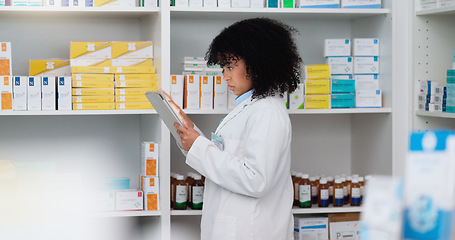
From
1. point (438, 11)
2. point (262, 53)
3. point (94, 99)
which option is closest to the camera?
point (262, 53)

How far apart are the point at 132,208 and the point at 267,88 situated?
3.32ft

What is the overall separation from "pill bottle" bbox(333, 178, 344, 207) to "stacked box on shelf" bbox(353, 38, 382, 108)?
41cm

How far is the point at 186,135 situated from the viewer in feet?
7.30

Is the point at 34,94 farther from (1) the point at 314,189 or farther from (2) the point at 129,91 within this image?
(1) the point at 314,189

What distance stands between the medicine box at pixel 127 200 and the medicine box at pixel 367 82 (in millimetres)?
1253

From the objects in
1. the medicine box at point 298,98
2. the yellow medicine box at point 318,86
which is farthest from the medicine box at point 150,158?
the yellow medicine box at point 318,86

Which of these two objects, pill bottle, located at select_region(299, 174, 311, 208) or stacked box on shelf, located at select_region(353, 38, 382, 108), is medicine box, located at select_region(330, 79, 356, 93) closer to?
stacked box on shelf, located at select_region(353, 38, 382, 108)

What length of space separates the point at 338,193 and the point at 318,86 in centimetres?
56

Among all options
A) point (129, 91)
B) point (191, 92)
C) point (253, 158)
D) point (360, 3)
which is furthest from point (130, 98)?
point (360, 3)

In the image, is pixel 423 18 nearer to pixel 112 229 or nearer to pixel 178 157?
pixel 178 157

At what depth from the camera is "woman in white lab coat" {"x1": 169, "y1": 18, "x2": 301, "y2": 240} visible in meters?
2.10

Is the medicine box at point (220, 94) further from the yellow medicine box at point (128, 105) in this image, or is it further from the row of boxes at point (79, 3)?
the row of boxes at point (79, 3)

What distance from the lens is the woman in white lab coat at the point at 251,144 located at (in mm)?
2102

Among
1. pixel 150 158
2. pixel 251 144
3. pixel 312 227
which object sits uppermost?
pixel 251 144
